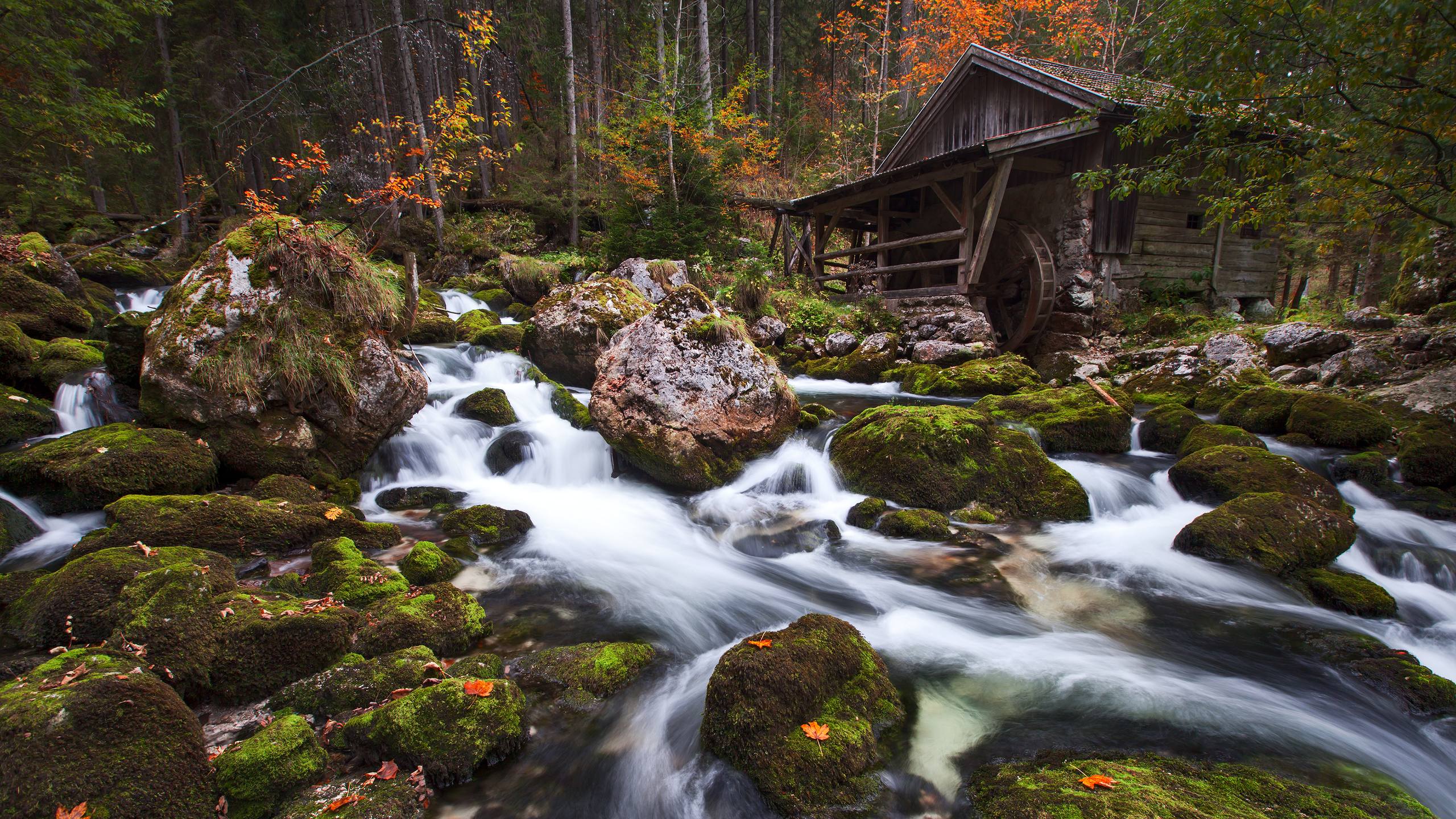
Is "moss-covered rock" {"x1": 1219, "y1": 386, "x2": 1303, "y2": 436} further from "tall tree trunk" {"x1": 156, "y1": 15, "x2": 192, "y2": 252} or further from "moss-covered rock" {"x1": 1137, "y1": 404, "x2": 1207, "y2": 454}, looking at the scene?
"tall tree trunk" {"x1": 156, "y1": 15, "x2": 192, "y2": 252}

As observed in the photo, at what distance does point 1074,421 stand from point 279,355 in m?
8.99

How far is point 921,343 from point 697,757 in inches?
448

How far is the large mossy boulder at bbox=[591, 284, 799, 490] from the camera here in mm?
6426

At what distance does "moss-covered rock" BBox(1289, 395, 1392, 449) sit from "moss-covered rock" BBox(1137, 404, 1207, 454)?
106 centimetres

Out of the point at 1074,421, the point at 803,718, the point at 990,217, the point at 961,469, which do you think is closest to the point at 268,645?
the point at 803,718

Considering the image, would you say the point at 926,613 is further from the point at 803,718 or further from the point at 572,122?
the point at 572,122

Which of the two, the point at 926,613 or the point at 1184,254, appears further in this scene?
the point at 1184,254

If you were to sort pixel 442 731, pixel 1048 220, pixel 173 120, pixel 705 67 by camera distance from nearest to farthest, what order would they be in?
pixel 442 731
pixel 1048 220
pixel 705 67
pixel 173 120

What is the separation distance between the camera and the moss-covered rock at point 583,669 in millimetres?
3287

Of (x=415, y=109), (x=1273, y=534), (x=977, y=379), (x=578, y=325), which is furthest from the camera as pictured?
(x=415, y=109)

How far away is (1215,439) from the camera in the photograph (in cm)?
674

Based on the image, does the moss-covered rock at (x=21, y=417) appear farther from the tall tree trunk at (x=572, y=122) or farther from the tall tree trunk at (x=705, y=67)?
the tall tree trunk at (x=572, y=122)

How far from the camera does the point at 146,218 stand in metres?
18.5

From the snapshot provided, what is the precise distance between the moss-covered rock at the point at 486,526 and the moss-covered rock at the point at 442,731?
2518 millimetres
